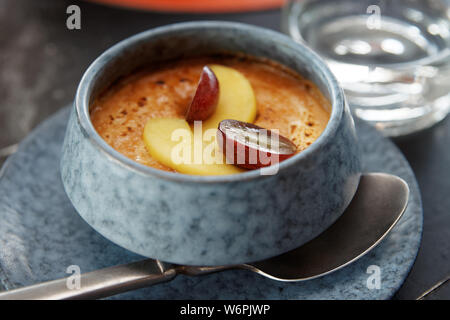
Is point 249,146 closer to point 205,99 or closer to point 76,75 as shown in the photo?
point 205,99

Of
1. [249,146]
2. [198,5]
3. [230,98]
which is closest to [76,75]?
[198,5]

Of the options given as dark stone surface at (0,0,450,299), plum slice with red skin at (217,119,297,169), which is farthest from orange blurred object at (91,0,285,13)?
plum slice with red skin at (217,119,297,169)

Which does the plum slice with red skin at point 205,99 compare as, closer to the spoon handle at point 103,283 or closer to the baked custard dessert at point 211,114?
the baked custard dessert at point 211,114

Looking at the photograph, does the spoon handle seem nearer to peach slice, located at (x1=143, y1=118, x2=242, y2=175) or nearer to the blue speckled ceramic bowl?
the blue speckled ceramic bowl

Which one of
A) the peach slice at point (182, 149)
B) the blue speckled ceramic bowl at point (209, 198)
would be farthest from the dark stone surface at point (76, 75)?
the peach slice at point (182, 149)

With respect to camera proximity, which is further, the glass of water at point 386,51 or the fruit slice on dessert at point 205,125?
the glass of water at point 386,51
